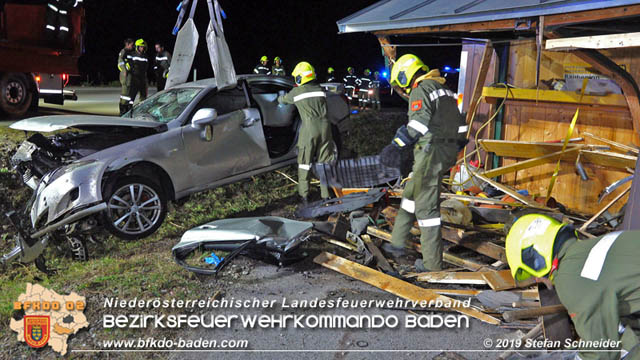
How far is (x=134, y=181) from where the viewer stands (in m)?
5.18

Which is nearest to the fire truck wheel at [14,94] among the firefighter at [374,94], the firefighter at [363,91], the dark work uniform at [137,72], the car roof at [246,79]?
the dark work uniform at [137,72]

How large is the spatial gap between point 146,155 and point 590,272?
4.38 metres

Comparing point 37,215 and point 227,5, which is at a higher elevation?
point 227,5

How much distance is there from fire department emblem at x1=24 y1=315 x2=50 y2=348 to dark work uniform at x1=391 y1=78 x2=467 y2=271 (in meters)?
3.09

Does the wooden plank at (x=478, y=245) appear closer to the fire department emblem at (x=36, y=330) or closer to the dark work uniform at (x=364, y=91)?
the fire department emblem at (x=36, y=330)

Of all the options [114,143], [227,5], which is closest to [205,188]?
[114,143]

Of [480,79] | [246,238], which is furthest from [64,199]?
[480,79]

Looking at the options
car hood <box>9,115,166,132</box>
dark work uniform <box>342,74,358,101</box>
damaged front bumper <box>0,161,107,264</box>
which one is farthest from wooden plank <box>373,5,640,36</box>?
dark work uniform <box>342,74,358,101</box>

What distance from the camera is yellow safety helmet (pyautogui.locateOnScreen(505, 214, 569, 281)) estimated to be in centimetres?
255

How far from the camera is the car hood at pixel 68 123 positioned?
195 inches

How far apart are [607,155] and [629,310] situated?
12.3ft

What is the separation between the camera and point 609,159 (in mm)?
5645

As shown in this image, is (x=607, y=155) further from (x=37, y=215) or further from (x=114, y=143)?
(x=37, y=215)

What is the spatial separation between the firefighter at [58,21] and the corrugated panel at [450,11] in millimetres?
7237
